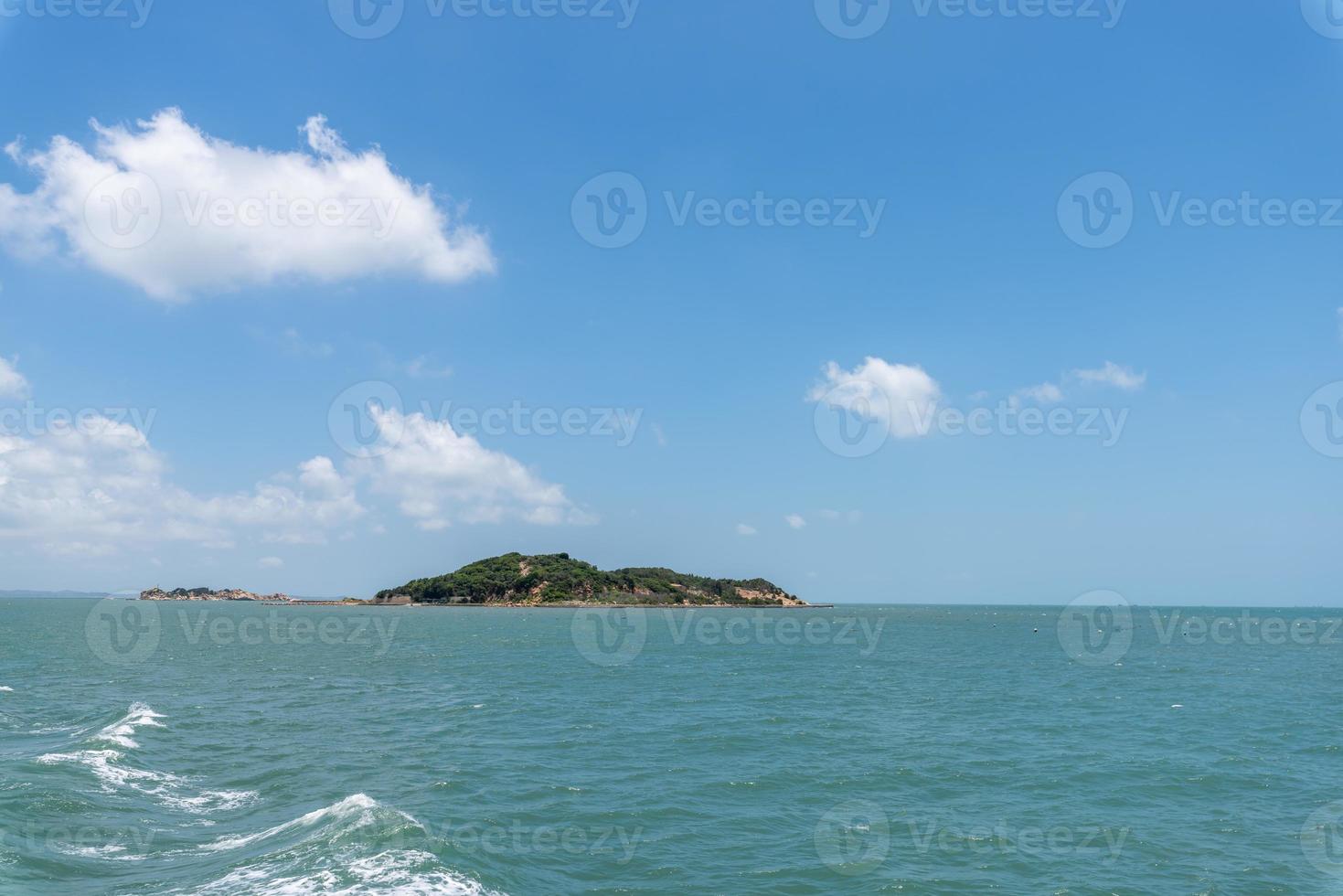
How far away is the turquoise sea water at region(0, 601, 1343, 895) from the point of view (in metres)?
20.9

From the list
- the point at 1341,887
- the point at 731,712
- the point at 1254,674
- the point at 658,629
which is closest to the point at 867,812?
the point at 1341,887

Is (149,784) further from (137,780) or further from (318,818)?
(318,818)

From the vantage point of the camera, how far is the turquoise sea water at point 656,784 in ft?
68.6

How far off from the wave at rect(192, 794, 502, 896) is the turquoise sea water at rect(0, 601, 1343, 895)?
10cm

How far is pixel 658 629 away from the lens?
13175cm

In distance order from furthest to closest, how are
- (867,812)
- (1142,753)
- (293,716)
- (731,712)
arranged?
(731,712), (293,716), (1142,753), (867,812)

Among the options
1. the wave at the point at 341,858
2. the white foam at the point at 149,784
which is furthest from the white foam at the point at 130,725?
the wave at the point at 341,858

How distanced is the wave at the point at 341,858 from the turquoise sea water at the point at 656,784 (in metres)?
0.10

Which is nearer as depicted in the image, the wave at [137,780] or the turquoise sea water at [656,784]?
the turquoise sea water at [656,784]

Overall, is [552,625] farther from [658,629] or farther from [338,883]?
[338,883]

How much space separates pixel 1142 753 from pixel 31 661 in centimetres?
8417

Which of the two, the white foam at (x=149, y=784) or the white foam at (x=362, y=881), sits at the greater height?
the white foam at (x=362, y=881)

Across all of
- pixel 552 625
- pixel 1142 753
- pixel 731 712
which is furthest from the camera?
pixel 552 625

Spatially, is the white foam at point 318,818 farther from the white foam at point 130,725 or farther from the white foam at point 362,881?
the white foam at point 130,725
